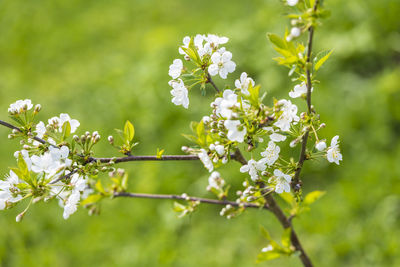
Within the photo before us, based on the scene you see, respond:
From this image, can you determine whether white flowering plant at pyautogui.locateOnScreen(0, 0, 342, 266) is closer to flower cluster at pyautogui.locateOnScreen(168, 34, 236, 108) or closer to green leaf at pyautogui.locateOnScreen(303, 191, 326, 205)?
flower cluster at pyautogui.locateOnScreen(168, 34, 236, 108)

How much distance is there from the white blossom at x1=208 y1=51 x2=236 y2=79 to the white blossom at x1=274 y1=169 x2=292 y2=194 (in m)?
0.44

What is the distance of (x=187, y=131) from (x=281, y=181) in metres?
3.14

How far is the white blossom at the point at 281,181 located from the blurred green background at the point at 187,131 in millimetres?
2153

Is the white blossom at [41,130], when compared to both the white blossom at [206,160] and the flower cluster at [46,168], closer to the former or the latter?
the flower cluster at [46,168]

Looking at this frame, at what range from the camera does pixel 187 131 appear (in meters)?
4.73

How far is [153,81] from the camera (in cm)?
543

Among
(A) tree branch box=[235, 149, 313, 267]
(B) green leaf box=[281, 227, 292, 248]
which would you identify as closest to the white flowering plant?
(A) tree branch box=[235, 149, 313, 267]

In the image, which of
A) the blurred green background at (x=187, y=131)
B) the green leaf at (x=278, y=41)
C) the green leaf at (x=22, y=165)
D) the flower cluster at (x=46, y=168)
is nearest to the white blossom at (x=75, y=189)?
the flower cluster at (x=46, y=168)

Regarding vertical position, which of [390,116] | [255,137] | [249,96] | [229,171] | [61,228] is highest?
[249,96]

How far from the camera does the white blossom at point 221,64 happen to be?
161 cm

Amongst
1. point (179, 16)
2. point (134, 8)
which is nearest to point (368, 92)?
point (179, 16)

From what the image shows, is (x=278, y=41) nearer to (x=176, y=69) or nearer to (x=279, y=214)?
(x=176, y=69)

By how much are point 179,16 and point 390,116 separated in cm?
466

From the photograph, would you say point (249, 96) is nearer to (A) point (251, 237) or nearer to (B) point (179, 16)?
(A) point (251, 237)
